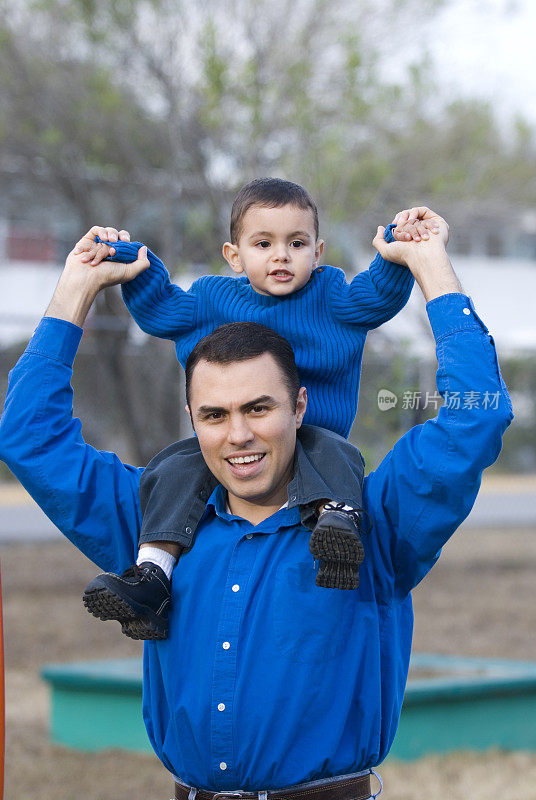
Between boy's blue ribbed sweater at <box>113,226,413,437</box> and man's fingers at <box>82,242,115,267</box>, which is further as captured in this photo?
boy's blue ribbed sweater at <box>113,226,413,437</box>

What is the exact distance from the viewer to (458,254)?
774 inches

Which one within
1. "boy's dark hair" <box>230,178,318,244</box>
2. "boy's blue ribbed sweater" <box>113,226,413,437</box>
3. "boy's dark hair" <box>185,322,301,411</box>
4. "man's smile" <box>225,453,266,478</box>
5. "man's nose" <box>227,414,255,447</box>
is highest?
"boy's dark hair" <box>230,178,318,244</box>

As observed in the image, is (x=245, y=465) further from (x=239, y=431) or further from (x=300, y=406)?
(x=300, y=406)

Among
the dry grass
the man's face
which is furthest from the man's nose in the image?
the dry grass

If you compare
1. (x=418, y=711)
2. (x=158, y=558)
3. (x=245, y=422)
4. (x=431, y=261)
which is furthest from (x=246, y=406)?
(x=418, y=711)

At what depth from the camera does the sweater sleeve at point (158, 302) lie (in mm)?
2832

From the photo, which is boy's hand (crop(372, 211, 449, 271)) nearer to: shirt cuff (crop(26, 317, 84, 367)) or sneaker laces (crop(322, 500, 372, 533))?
sneaker laces (crop(322, 500, 372, 533))

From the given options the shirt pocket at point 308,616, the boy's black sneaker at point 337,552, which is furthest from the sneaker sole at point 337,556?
the shirt pocket at point 308,616

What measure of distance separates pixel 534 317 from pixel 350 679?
1953cm

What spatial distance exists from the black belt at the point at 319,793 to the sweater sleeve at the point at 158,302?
44.2 inches

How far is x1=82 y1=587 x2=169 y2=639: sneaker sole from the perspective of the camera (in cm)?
243

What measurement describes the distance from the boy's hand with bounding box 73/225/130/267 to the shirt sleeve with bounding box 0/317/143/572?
0.57 feet

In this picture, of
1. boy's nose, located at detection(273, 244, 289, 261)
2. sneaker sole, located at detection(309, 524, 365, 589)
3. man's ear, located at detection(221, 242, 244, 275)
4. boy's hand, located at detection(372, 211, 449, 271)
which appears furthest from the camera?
man's ear, located at detection(221, 242, 244, 275)

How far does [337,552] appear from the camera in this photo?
2277 millimetres
